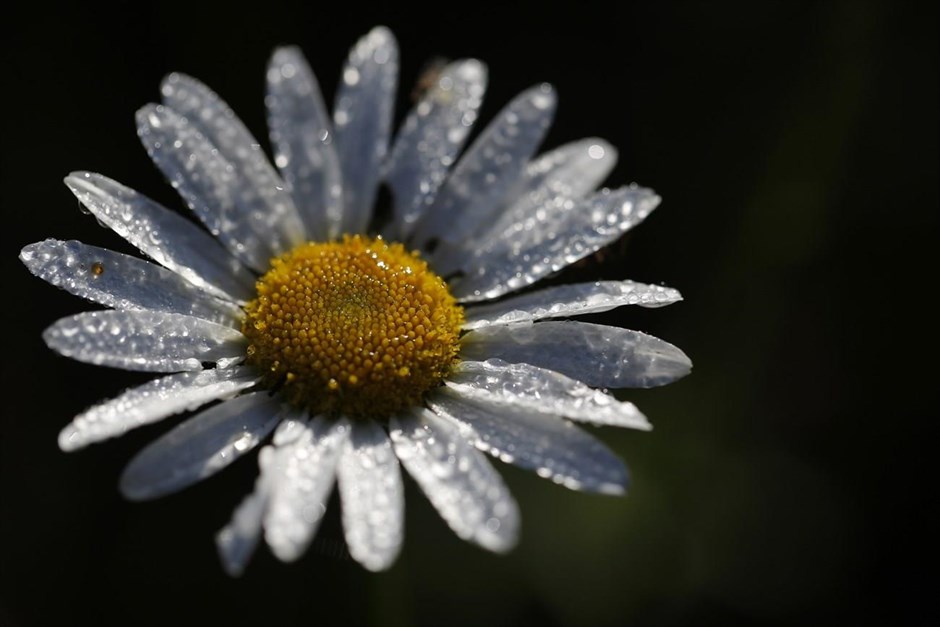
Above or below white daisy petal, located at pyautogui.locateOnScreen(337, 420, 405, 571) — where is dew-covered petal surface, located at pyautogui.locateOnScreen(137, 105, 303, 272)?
above

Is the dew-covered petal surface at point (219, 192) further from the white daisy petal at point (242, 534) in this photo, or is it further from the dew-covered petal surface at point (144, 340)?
the white daisy petal at point (242, 534)

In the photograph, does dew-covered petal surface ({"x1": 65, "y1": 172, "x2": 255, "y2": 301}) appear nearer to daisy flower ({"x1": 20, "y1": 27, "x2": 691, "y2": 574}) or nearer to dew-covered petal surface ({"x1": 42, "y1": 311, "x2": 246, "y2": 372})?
daisy flower ({"x1": 20, "y1": 27, "x2": 691, "y2": 574})

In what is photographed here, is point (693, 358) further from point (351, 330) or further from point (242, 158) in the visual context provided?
point (242, 158)

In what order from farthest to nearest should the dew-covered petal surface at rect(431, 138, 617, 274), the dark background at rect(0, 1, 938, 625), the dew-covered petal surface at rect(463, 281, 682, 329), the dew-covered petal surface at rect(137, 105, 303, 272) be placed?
the dark background at rect(0, 1, 938, 625)
the dew-covered petal surface at rect(431, 138, 617, 274)
the dew-covered petal surface at rect(137, 105, 303, 272)
the dew-covered petal surface at rect(463, 281, 682, 329)

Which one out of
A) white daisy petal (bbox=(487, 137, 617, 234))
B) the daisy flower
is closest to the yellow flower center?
the daisy flower

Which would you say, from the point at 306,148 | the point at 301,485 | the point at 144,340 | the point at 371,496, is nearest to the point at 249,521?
the point at 301,485

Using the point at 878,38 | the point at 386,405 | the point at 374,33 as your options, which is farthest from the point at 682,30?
the point at 386,405

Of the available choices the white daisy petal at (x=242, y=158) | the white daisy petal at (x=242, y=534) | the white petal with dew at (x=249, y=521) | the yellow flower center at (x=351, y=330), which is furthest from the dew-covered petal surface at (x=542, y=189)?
Result: the white daisy petal at (x=242, y=534)
